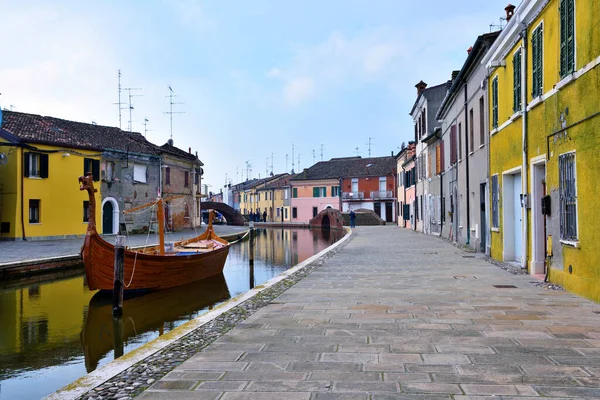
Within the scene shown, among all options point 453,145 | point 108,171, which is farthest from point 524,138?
point 108,171

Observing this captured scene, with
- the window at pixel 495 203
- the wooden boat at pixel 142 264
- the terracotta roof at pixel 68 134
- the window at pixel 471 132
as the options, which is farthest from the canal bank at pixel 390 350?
the terracotta roof at pixel 68 134

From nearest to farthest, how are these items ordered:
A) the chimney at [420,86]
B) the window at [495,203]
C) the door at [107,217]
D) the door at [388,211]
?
the window at [495,203]
the door at [107,217]
the chimney at [420,86]
the door at [388,211]

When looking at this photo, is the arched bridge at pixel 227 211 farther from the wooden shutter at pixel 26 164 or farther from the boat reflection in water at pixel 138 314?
the boat reflection in water at pixel 138 314

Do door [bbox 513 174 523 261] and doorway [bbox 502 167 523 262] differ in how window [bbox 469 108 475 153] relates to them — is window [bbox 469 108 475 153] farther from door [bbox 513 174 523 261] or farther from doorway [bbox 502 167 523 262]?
door [bbox 513 174 523 261]

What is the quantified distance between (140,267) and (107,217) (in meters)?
21.8

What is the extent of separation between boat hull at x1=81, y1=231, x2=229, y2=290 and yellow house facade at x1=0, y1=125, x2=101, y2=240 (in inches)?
575

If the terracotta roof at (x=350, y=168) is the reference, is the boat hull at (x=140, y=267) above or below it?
below

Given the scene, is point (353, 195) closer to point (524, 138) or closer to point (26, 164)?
point (26, 164)

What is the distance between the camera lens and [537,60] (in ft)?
34.7

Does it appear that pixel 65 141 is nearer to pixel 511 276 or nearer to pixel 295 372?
pixel 511 276

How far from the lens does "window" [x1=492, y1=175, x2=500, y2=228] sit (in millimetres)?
14217

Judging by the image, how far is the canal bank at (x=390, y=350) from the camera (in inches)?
167

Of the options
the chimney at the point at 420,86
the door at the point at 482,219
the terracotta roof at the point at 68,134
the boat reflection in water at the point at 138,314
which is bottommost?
the boat reflection in water at the point at 138,314

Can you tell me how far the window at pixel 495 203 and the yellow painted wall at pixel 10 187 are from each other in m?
22.7
